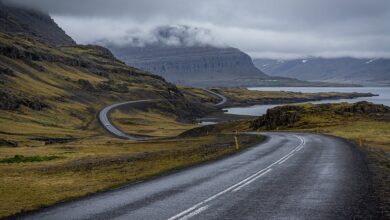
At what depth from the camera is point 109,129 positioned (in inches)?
4867

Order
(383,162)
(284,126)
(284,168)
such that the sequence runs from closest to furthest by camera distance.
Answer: (284,168) < (383,162) < (284,126)

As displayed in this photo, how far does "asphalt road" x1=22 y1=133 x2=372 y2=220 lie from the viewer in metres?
14.3

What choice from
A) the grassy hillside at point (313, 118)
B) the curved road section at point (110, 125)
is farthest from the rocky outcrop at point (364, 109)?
the curved road section at point (110, 125)

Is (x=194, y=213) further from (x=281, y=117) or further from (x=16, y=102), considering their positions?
(x=16, y=102)

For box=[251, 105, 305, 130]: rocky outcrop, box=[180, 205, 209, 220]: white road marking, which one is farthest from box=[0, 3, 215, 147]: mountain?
box=[180, 205, 209, 220]: white road marking

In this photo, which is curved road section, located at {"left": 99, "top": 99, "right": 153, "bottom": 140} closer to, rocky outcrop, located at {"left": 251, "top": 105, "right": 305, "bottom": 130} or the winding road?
rocky outcrop, located at {"left": 251, "top": 105, "right": 305, "bottom": 130}

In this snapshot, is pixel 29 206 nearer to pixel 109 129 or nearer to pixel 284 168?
pixel 284 168

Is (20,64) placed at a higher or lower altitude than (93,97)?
higher

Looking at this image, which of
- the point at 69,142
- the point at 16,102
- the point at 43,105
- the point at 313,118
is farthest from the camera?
the point at 43,105

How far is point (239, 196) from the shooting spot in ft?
56.6

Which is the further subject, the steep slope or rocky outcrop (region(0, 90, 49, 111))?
rocky outcrop (region(0, 90, 49, 111))

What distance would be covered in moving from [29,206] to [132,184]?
5.44 meters

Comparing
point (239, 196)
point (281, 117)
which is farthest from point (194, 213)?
point (281, 117)

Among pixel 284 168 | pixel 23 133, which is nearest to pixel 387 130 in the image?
pixel 284 168
